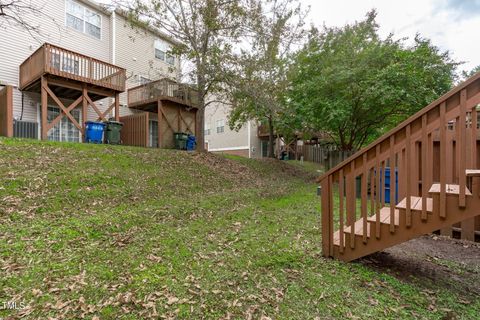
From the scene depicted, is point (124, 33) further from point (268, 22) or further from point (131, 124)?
point (268, 22)

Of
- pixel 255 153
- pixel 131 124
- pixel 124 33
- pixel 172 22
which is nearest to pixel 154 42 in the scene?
pixel 124 33

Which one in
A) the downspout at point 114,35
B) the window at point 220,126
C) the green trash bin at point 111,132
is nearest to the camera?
the green trash bin at point 111,132

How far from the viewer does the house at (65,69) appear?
922 centimetres

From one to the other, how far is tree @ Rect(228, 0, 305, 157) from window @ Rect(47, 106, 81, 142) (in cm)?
807

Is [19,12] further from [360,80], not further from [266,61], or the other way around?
[360,80]

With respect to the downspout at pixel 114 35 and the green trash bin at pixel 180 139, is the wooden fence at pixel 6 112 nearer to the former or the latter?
the downspout at pixel 114 35

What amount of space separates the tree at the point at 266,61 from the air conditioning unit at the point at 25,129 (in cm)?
850

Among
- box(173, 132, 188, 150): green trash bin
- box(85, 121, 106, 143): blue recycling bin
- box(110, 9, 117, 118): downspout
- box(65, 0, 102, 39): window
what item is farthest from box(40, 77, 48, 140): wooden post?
box(173, 132, 188, 150): green trash bin

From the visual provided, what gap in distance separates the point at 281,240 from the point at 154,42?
15076mm

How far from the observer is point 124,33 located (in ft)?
43.9

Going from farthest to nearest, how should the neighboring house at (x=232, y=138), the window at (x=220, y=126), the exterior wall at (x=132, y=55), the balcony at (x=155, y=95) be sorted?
the window at (x=220, y=126)
the neighboring house at (x=232, y=138)
the exterior wall at (x=132, y=55)
the balcony at (x=155, y=95)

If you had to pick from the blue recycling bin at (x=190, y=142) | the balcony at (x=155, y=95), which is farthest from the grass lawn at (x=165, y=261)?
the blue recycling bin at (x=190, y=142)

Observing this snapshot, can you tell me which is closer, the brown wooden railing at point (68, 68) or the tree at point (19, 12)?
the tree at point (19, 12)

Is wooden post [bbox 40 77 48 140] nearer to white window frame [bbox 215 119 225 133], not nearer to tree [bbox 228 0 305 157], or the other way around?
tree [bbox 228 0 305 157]
